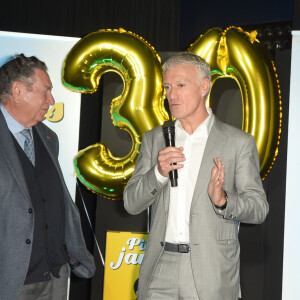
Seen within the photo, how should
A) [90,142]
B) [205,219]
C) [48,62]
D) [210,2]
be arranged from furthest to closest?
[210,2], [90,142], [48,62], [205,219]

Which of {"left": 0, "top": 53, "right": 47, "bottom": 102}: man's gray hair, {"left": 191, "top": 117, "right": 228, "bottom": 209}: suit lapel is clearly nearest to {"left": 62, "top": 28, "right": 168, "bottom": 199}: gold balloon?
{"left": 0, "top": 53, "right": 47, "bottom": 102}: man's gray hair

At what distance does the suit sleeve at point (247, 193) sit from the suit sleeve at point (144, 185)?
0.30 meters

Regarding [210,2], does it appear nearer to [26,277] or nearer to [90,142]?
[90,142]

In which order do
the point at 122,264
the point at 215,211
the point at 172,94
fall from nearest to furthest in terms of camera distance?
the point at 215,211 < the point at 172,94 < the point at 122,264

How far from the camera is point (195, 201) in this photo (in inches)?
93.0

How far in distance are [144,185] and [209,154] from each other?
0.33 meters

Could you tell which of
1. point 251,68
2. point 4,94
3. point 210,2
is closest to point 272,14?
point 210,2

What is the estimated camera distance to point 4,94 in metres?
2.69

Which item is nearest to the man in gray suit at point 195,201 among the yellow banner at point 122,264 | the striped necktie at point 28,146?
the striped necktie at point 28,146

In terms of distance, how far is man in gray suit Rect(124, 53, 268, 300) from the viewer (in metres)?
2.30

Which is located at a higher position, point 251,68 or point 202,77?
point 251,68

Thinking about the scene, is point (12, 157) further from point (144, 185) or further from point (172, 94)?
point (172, 94)

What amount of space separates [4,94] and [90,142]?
2.33 m

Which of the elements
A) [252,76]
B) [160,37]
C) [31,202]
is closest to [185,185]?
[31,202]
